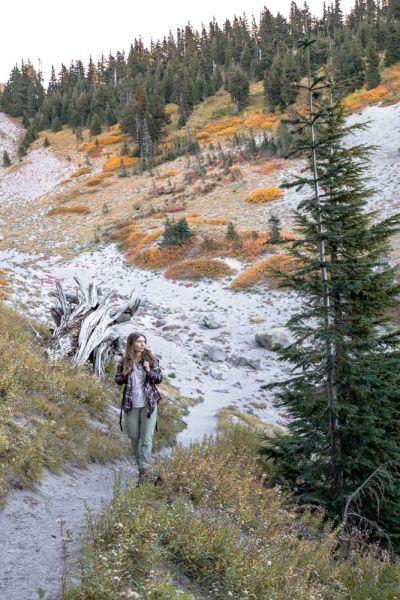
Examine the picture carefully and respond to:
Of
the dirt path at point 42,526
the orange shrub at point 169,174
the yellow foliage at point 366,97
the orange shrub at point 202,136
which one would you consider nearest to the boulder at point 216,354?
the dirt path at point 42,526

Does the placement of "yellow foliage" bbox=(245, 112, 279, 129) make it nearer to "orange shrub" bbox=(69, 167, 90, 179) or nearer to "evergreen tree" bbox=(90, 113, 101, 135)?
"orange shrub" bbox=(69, 167, 90, 179)

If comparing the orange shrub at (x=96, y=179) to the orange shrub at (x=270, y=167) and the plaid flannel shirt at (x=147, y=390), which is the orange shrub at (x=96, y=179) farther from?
the plaid flannel shirt at (x=147, y=390)

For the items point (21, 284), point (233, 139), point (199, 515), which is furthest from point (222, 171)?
point (199, 515)

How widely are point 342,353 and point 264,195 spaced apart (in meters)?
32.0

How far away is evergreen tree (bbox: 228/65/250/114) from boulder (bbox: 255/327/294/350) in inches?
2340

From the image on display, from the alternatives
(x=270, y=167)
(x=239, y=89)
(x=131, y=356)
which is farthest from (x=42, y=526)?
(x=239, y=89)

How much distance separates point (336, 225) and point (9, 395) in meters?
5.78

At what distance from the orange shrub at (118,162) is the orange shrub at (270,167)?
74.1 ft

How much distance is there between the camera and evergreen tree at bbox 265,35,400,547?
6.66 metres

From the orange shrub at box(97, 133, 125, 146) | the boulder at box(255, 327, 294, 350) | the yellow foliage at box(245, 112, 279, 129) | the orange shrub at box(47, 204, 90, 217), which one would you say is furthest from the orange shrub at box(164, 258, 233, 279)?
the orange shrub at box(97, 133, 125, 146)

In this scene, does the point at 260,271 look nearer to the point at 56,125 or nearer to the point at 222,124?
the point at 222,124

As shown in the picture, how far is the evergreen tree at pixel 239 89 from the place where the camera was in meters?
67.2

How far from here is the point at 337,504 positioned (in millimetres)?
6699

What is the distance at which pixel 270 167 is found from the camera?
43688 millimetres
